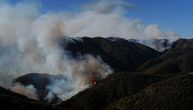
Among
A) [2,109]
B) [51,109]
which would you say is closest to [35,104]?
→ [51,109]

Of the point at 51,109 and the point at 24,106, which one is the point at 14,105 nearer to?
the point at 24,106

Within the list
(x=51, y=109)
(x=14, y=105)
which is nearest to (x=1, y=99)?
(x=14, y=105)

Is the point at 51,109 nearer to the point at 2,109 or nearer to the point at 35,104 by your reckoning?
the point at 35,104

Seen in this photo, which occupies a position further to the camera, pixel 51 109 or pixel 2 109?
pixel 51 109

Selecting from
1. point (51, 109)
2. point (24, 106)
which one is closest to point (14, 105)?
point (24, 106)

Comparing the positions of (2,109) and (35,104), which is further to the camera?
(35,104)

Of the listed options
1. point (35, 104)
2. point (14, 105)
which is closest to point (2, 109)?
point (14, 105)
